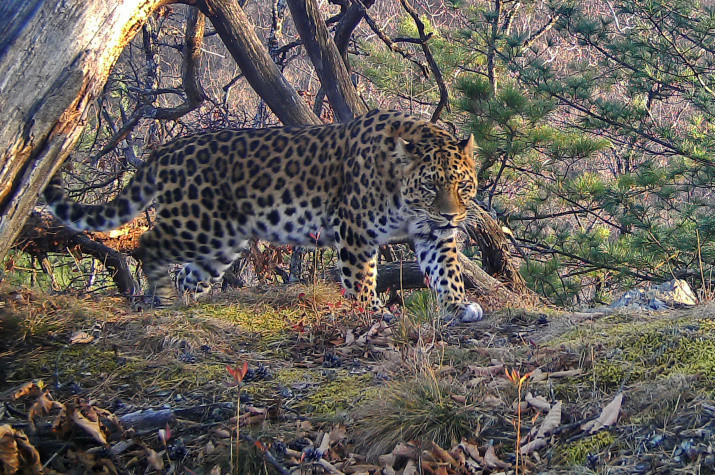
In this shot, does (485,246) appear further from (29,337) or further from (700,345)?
(29,337)

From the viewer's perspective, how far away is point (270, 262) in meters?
8.52

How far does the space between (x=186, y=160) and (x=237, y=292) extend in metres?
1.37

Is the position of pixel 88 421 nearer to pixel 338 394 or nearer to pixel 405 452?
pixel 338 394

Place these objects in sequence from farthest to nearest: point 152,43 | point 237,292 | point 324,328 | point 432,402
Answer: point 152,43 → point 237,292 → point 324,328 → point 432,402

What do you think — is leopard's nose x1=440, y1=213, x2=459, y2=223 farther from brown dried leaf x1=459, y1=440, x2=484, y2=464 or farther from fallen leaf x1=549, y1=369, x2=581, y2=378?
brown dried leaf x1=459, y1=440, x2=484, y2=464

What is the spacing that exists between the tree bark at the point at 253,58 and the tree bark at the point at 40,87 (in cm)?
349

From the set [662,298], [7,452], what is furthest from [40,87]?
[662,298]

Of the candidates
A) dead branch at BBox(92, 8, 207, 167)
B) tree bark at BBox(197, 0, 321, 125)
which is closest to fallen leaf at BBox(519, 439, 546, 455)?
tree bark at BBox(197, 0, 321, 125)

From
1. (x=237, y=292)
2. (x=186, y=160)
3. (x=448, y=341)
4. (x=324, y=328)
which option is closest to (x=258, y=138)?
(x=186, y=160)

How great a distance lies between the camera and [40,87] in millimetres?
3912

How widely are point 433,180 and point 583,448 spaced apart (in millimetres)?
3553

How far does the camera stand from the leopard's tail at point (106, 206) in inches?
255

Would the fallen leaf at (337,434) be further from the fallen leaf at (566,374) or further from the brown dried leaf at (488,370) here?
the fallen leaf at (566,374)

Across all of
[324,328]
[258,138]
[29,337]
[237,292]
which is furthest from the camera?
[258,138]
